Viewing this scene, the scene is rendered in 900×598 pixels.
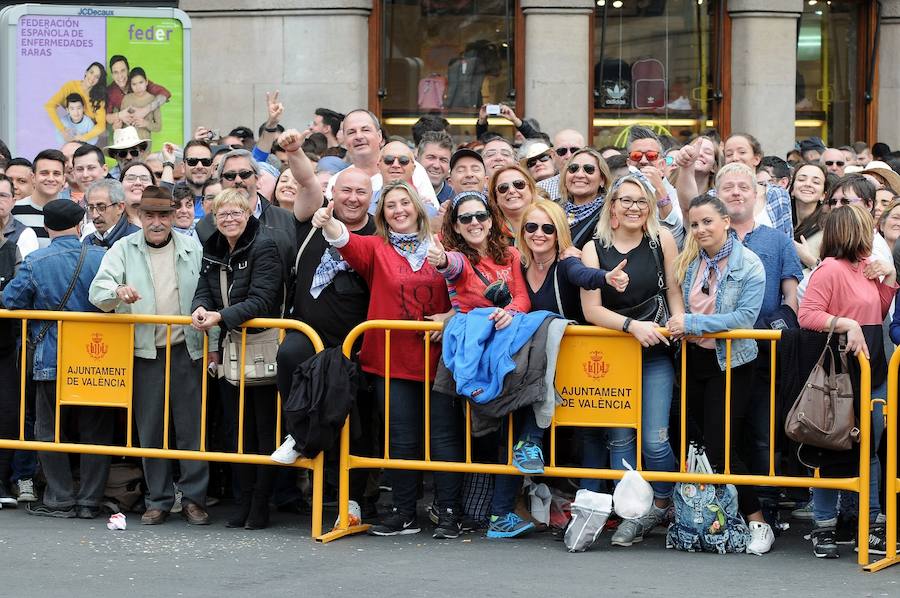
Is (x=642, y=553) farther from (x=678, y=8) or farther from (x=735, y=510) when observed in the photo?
(x=678, y=8)

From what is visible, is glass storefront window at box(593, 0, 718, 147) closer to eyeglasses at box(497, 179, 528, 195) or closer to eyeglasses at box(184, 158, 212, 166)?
eyeglasses at box(184, 158, 212, 166)

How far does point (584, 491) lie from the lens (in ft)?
27.3

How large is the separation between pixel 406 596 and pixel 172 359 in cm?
254

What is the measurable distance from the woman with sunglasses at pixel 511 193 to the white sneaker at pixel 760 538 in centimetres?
218

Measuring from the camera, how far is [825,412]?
7762mm

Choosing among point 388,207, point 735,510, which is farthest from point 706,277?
point 388,207

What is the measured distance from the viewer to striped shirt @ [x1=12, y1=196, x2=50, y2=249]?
35.9 feet

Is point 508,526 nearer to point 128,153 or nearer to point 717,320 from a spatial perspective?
point 717,320

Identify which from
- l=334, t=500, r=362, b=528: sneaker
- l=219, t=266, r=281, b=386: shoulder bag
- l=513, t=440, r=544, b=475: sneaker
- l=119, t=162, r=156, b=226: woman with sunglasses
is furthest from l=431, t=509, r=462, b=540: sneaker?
l=119, t=162, r=156, b=226: woman with sunglasses

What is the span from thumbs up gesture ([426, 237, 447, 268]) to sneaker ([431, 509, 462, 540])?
4.81 feet

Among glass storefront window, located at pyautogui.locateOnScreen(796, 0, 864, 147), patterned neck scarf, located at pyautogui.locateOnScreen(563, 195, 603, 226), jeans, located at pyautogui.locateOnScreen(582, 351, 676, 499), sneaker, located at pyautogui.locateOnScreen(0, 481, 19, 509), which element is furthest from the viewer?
glass storefront window, located at pyautogui.locateOnScreen(796, 0, 864, 147)

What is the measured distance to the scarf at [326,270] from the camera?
28.7 feet

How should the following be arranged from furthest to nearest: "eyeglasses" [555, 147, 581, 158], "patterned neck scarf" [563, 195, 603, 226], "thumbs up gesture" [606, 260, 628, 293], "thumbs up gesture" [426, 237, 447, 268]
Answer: "eyeglasses" [555, 147, 581, 158] < "patterned neck scarf" [563, 195, 603, 226] < "thumbs up gesture" [426, 237, 447, 268] < "thumbs up gesture" [606, 260, 628, 293]

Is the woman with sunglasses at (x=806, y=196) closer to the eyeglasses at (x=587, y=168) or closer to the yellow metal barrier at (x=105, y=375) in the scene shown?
the eyeglasses at (x=587, y=168)
